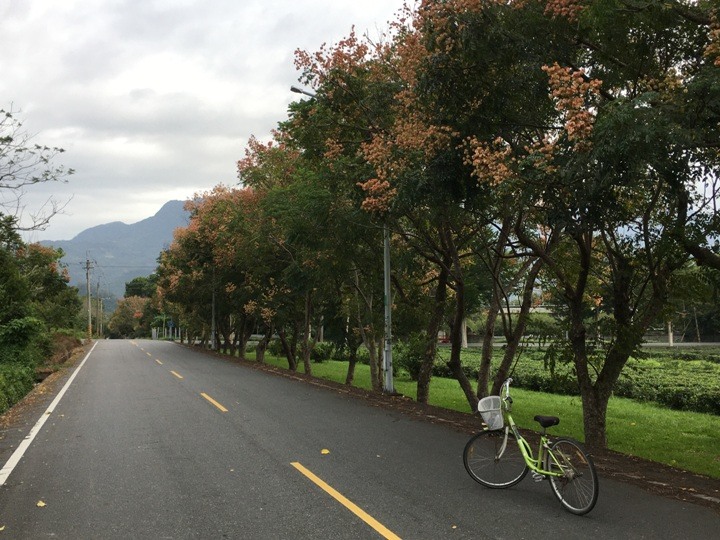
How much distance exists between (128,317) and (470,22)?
106073 mm

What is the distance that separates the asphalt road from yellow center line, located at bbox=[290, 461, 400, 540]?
0.06 ft

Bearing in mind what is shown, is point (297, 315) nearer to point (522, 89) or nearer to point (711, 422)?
point (711, 422)

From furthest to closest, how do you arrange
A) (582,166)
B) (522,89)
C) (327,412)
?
1. (327,412)
2. (522,89)
3. (582,166)

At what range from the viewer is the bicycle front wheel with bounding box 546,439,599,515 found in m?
5.64

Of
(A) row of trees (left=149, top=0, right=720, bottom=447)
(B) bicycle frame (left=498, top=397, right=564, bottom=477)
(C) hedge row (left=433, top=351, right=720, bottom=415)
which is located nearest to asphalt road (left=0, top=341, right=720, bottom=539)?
(B) bicycle frame (left=498, top=397, right=564, bottom=477)

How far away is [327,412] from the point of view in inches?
489

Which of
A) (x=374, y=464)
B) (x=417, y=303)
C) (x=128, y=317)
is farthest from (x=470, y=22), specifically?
(x=128, y=317)

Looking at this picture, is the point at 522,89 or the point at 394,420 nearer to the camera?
the point at 522,89

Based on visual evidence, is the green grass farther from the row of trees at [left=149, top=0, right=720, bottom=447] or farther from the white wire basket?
the white wire basket

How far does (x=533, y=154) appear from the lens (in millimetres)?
7363

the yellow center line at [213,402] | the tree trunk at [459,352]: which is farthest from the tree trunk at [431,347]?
the yellow center line at [213,402]

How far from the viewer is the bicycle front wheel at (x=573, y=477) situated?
222 inches

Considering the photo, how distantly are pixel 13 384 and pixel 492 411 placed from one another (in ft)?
46.5

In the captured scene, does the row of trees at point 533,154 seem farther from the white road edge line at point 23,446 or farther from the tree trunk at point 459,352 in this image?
the white road edge line at point 23,446
